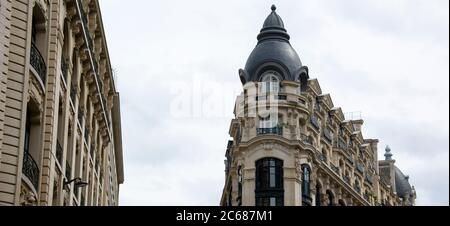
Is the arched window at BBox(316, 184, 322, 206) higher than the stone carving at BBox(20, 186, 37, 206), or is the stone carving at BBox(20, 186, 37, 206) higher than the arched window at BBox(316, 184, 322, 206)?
the arched window at BBox(316, 184, 322, 206)

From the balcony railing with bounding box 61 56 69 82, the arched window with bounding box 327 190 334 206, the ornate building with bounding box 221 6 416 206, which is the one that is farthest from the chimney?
the balcony railing with bounding box 61 56 69 82

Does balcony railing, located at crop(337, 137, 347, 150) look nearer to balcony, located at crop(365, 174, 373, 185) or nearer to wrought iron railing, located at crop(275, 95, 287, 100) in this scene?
balcony, located at crop(365, 174, 373, 185)

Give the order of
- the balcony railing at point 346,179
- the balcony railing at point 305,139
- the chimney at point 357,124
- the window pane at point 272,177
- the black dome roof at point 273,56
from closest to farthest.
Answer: the window pane at point 272,177 → the balcony railing at point 305,139 → the black dome roof at point 273,56 → the balcony railing at point 346,179 → the chimney at point 357,124

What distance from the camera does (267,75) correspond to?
247 ft

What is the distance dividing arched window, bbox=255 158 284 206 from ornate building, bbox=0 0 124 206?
1112 inches

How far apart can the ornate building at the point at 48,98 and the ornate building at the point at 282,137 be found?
95.5 ft

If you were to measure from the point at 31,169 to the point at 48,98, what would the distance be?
2965mm

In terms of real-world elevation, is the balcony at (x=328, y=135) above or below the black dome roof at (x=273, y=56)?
below

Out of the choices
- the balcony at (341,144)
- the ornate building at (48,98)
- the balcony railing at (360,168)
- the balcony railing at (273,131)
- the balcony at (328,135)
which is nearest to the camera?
the ornate building at (48,98)

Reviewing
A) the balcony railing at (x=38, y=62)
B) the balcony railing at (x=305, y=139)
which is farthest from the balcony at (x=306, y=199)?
the balcony railing at (x=38, y=62)

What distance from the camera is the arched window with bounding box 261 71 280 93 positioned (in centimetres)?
7438

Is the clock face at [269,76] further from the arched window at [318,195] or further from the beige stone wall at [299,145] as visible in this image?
the arched window at [318,195]

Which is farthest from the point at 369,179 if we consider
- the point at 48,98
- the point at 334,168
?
the point at 48,98

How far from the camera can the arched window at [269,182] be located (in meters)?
71.2
